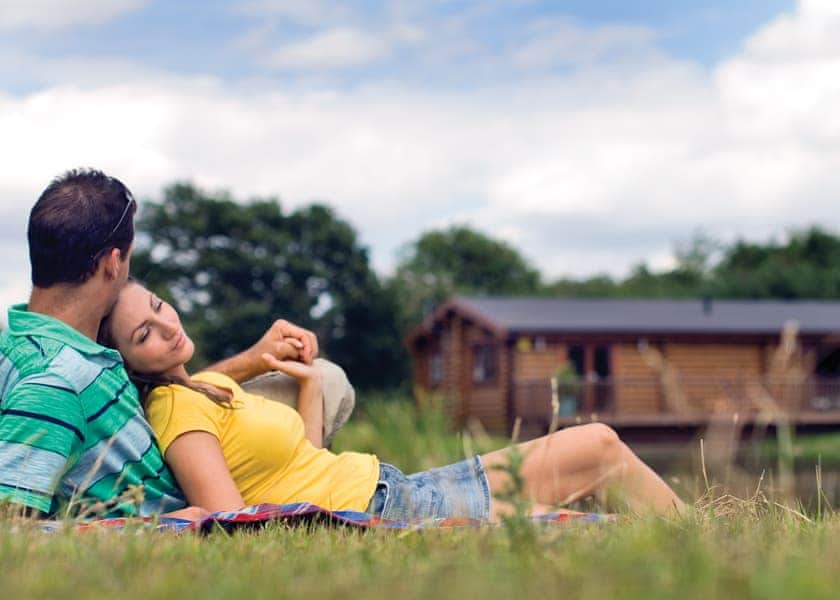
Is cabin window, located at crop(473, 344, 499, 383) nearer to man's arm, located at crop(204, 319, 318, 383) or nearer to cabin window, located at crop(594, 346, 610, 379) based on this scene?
cabin window, located at crop(594, 346, 610, 379)

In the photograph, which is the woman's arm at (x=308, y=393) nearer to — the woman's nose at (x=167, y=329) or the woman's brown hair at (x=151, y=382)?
the woman's brown hair at (x=151, y=382)

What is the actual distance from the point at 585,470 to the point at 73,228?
158 centimetres

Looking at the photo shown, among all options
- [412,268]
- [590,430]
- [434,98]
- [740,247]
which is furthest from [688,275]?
[590,430]

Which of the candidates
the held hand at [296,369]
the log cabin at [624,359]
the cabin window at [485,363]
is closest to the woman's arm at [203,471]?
the held hand at [296,369]

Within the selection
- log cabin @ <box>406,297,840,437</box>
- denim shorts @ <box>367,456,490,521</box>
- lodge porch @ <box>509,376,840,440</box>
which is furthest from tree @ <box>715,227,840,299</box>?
denim shorts @ <box>367,456,490,521</box>

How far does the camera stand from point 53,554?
1930 mm

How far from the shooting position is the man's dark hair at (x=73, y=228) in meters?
2.86

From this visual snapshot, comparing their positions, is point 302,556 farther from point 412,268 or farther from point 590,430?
point 412,268

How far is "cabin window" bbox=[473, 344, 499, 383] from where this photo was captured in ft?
84.4

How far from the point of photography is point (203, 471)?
114 inches

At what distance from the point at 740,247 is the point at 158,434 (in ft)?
169

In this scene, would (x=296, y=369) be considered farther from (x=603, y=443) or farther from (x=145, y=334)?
(x=603, y=443)

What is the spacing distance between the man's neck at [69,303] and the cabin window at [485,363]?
2250 centimetres

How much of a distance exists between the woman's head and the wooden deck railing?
19060 millimetres
